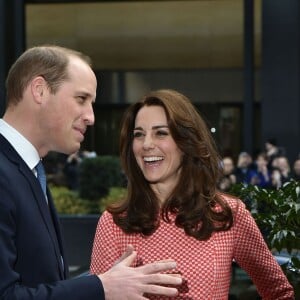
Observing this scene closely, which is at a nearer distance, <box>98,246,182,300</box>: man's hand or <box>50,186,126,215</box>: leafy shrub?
<box>98,246,182,300</box>: man's hand

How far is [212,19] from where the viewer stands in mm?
23203

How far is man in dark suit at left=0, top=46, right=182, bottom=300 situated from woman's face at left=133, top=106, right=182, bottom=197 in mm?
801

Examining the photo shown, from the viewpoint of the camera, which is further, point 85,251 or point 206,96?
point 206,96

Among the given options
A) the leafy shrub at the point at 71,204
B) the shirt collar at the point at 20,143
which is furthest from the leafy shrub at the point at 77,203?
the shirt collar at the point at 20,143

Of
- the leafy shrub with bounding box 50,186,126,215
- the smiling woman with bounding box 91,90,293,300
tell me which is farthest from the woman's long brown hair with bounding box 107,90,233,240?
the leafy shrub with bounding box 50,186,126,215

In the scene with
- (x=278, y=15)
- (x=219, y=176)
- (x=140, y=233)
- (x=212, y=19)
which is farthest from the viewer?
(x=212, y=19)

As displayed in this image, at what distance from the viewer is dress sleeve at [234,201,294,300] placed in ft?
9.98

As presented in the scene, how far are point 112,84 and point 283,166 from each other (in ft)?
40.3

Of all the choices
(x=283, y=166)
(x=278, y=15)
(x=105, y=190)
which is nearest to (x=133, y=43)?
(x=278, y=15)

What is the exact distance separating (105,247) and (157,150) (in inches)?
16.3

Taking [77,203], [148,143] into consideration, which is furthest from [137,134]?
[77,203]

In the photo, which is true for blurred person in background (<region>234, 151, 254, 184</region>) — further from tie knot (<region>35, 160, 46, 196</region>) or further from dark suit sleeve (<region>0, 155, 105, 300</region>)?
dark suit sleeve (<region>0, 155, 105, 300</region>)

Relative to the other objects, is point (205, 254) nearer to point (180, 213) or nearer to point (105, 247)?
point (180, 213)

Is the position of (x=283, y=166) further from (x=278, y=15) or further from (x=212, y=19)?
(x=212, y=19)
